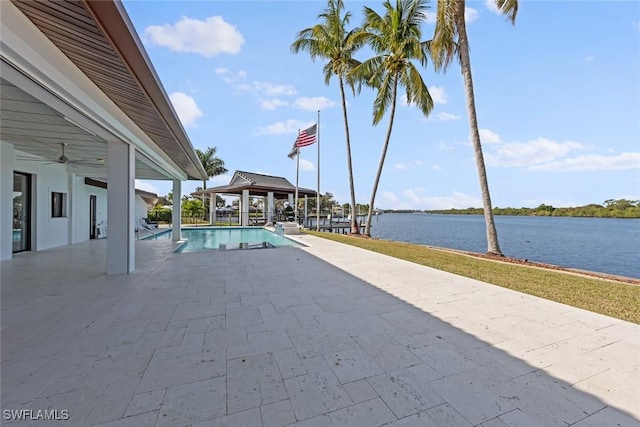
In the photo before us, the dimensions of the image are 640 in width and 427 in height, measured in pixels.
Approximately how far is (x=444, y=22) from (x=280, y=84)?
31.7ft

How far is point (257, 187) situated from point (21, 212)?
47.2ft

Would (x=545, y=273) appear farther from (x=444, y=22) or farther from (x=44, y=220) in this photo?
(x=44, y=220)

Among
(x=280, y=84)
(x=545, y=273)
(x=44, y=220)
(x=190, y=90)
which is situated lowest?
(x=545, y=273)

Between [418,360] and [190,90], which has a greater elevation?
[190,90]

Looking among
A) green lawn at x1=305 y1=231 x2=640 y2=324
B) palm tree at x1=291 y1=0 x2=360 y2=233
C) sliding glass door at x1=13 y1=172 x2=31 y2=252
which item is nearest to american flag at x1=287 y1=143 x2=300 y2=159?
palm tree at x1=291 y1=0 x2=360 y2=233

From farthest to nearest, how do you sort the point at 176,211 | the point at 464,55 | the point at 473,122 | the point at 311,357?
the point at 176,211, the point at 464,55, the point at 473,122, the point at 311,357

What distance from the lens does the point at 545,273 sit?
6.43 metres

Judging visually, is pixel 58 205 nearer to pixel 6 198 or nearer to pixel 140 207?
pixel 6 198

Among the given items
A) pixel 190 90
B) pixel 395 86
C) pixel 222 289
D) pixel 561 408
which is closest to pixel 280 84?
pixel 190 90

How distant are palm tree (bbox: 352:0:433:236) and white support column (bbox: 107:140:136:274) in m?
12.6

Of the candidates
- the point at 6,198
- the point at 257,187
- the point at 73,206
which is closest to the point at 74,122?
the point at 6,198

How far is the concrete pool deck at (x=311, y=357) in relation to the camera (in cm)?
189

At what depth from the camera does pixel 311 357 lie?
258 cm

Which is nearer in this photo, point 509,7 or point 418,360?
point 418,360
